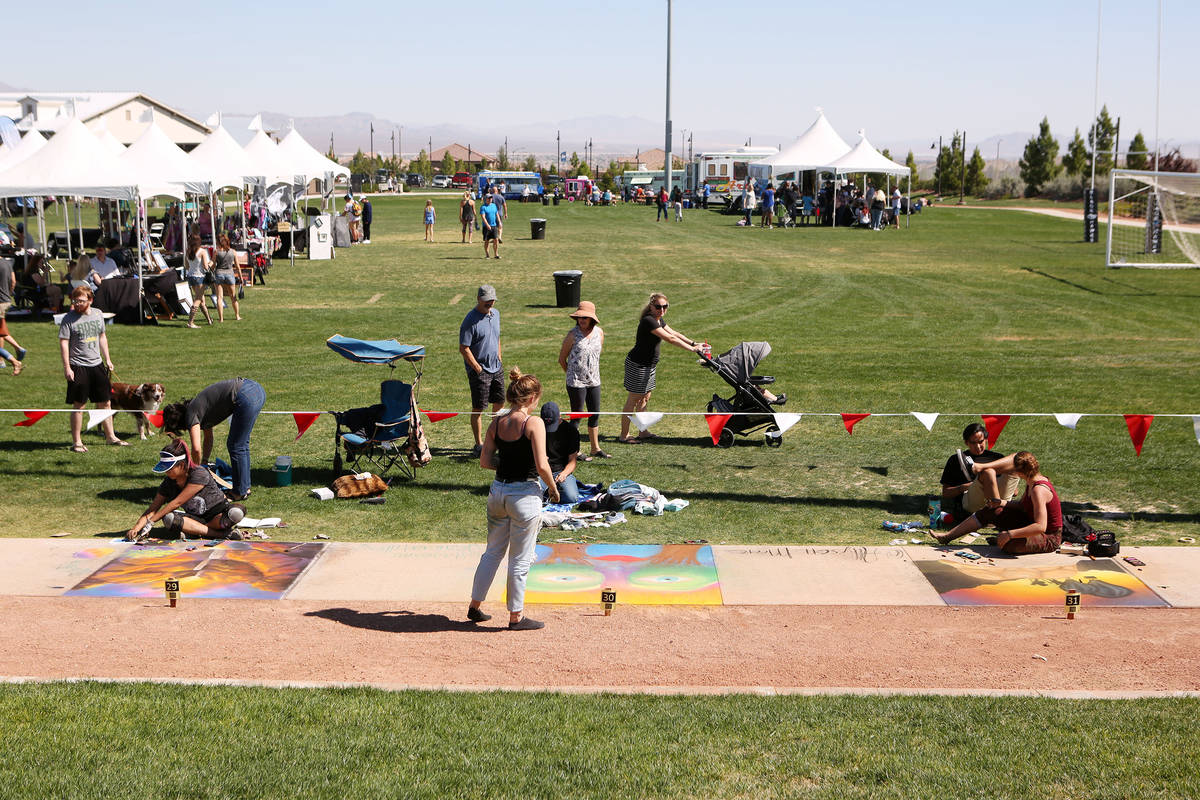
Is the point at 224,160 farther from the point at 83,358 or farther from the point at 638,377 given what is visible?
the point at 638,377

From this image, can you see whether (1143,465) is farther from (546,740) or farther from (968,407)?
(546,740)

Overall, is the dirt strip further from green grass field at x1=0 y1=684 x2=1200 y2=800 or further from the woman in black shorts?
the woman in black shorts

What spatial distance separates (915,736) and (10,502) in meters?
8.79

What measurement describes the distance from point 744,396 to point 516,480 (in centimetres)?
637

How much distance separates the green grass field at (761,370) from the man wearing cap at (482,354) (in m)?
0.76

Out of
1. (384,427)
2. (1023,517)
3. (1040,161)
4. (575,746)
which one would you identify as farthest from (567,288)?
(1040,161)

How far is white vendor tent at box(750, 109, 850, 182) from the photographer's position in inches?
1730

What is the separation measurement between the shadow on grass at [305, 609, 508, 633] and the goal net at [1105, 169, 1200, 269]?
919 inches

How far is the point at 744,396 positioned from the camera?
538 inches

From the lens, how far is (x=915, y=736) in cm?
633

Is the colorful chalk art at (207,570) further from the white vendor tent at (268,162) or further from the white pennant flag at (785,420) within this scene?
the white vendor tent at (268,162)

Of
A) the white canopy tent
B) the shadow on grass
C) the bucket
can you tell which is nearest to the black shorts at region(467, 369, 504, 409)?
the bucket

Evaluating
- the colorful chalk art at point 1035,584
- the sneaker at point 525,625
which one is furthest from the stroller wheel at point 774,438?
the sneaker at point 525,625

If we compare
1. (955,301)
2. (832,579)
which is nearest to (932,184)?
(955,301)
